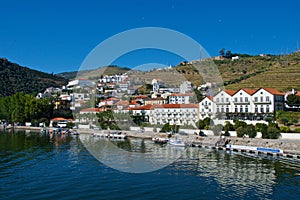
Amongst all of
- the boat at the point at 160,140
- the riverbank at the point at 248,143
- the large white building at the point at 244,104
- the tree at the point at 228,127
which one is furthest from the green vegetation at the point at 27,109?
the tree at the point at 228,127

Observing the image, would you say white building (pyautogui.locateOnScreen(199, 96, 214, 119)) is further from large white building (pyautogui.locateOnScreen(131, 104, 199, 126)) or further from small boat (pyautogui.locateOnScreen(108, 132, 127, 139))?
small boat (pyautogui.locateOnScreen(108, 132, 127, 139))

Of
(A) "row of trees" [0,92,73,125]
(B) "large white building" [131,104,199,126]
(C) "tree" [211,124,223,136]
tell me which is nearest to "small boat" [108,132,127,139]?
(B) "large white building" [131,104,199,126]

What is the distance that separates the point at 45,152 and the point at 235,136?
48.3 ft

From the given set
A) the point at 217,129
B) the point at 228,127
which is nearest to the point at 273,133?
the point at 228,127

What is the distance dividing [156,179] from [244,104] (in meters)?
18.8

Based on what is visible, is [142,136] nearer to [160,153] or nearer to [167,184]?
[160,153]

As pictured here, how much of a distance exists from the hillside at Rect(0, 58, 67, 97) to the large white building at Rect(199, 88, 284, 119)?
161 feet

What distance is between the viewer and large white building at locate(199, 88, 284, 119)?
96.6ft

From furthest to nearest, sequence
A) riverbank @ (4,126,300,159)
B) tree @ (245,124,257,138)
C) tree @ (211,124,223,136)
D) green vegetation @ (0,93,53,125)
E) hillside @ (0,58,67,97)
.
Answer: hillside @ (0,58,67,97)
green vegetation @ (0,93,53,125)
tree @ (211,124,223,136)
tree @ (245,124,257,138)
riverbank @ (4,126,300,159)

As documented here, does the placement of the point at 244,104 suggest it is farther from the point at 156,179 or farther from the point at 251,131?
the point at 156,179

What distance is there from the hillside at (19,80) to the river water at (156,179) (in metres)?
54.9

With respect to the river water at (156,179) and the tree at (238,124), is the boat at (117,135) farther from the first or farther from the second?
the river water at (156,179)

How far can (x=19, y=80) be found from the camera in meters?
77.4

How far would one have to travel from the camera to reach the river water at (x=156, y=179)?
39.8ft
